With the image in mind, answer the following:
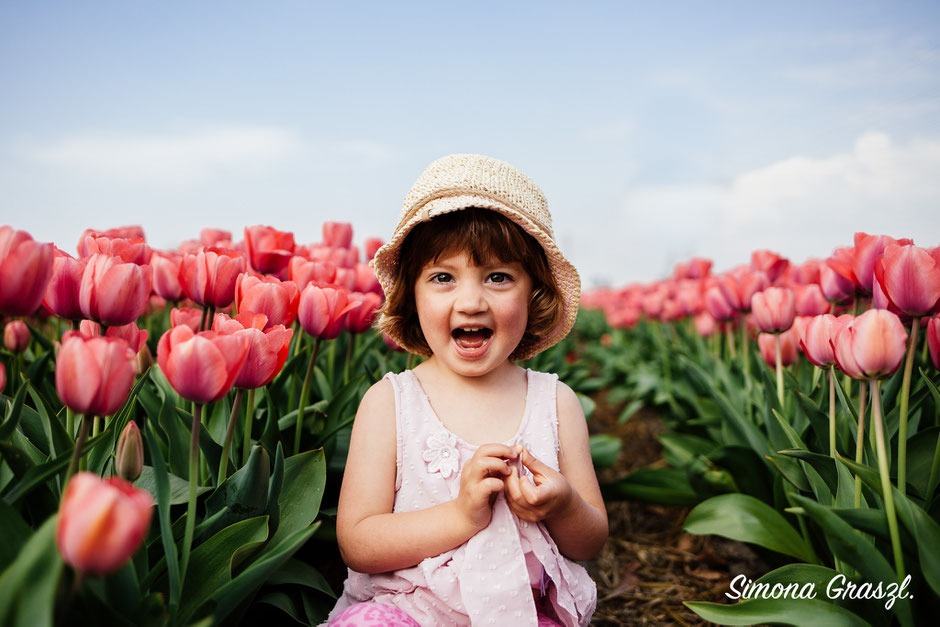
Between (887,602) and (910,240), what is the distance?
38.7 inches

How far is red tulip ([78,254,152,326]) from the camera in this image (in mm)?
1205

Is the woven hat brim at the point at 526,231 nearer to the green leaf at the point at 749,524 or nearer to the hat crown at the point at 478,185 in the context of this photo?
the hat crown at the point at 478,185

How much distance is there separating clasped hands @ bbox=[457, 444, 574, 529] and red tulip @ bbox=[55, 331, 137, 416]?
2.19 feet

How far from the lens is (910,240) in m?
1.76

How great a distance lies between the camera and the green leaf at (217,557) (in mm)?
1125

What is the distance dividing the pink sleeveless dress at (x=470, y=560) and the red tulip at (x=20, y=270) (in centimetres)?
82

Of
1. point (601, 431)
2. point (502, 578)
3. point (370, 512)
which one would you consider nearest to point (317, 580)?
point (370, 512)

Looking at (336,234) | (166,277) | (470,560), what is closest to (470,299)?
(470,560)

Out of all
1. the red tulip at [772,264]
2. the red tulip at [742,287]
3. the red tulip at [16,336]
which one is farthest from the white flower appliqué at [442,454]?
the red tulip at [772,264]

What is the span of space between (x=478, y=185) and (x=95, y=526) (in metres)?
1.11

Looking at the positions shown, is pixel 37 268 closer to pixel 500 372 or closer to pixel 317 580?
pixel 317 580

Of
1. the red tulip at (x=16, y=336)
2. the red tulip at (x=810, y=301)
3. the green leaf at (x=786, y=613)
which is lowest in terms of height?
the green leaf at (x=786, y=613)

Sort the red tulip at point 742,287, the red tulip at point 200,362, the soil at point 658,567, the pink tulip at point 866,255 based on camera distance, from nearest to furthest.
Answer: the red tulip at point 200,362 < the pink tulip at point 866,255 < the soil at point 658,567 < the red tulip at point 742,287

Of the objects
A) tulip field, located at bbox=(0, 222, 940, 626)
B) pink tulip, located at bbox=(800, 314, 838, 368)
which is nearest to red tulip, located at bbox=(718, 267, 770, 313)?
tulip field, located at bbox=(0, 222, 940, 626)
